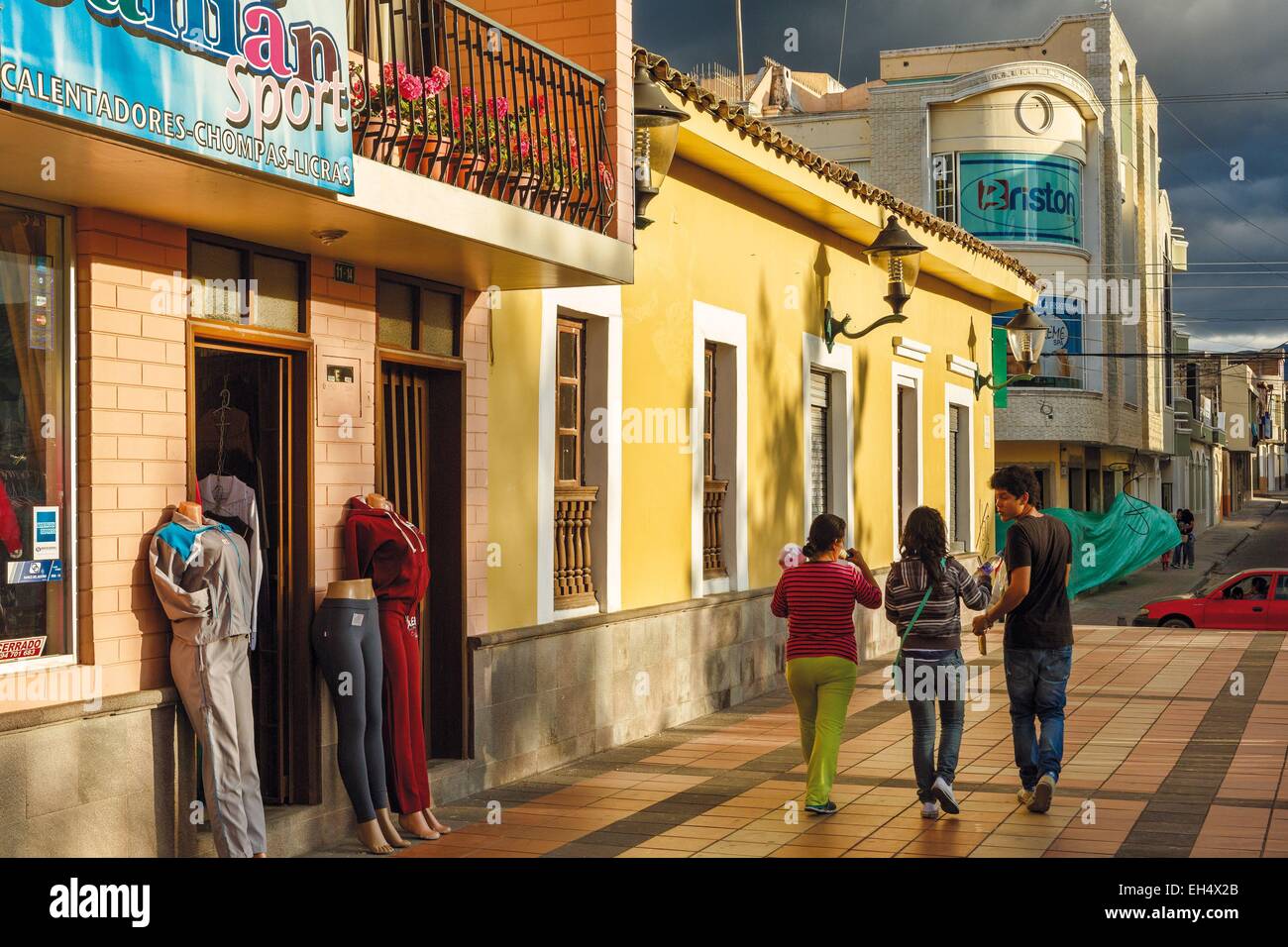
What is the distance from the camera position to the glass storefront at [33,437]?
6184 mm

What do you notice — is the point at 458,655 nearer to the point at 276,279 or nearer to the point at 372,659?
the point at 372,659

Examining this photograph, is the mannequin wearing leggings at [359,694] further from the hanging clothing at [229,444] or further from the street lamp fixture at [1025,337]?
the street lamp fixture at [1025,337]

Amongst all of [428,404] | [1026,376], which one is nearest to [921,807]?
[428,404]

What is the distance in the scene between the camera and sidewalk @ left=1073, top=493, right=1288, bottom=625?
1106 inches

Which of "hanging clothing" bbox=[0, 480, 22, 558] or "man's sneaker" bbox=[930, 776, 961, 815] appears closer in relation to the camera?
"hanging clothing" bbox=[0, 480, 22, 558]

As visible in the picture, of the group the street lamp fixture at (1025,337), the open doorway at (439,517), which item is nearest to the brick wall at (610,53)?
the open doorway at (439,517)

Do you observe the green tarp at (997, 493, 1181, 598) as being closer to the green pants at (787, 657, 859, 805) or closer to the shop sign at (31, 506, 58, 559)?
the green pants at (787, 657, 859, 805)

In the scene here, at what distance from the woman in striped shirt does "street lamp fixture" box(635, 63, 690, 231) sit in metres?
3.19

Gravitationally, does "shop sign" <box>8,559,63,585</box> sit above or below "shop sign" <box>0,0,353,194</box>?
below

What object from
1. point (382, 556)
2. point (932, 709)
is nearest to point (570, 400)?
point (382, 556)

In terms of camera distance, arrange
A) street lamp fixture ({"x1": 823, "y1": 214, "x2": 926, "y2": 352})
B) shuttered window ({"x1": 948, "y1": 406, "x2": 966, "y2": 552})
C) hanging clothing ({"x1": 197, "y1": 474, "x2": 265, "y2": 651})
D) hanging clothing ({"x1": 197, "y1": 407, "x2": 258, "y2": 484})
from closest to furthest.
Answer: hanging clothing ({"x1": 197, "y1": 474, "x2": 265, "y2": 651}), hanging clothing ({"x1": 197, "y1": 407, "x2": 258, "y2": 484}), street lamp fixture ({"x1": 823, "y1": 214, "x2": 926, "y2": 352}), shuttered window ({"x1": 948, "y1": 406, "x2": 966, "y2": 552})

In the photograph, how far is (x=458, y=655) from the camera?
905cm

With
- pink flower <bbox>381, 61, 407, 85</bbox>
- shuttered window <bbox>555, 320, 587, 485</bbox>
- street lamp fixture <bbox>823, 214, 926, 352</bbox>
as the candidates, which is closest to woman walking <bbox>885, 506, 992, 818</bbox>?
shuttered window <bbox>555, 320, 587, 485</bbox>

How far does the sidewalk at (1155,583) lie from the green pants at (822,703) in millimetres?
16764
